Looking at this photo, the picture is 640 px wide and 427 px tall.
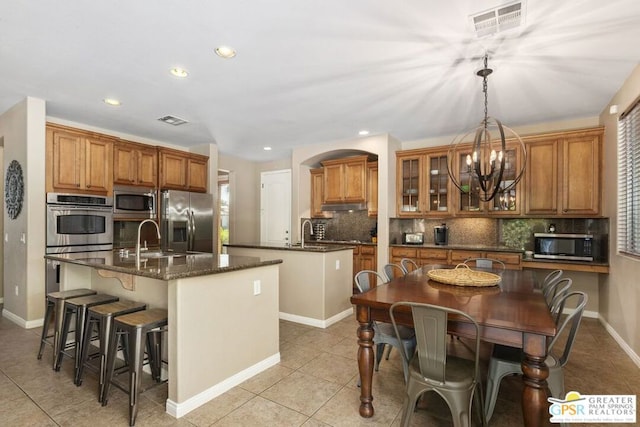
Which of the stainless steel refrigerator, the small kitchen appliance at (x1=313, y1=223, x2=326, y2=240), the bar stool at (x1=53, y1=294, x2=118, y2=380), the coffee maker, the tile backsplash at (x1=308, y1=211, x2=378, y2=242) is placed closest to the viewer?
the bar stool at (x1=53, y1=294, x2=118, y2=380)

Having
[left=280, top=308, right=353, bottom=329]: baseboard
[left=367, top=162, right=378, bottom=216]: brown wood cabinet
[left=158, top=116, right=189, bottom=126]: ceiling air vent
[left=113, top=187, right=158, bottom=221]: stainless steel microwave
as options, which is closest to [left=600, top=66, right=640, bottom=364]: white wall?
[left=280, top=308, right=353, bottom=329]: baseboard

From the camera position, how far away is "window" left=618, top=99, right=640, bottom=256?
124 inches

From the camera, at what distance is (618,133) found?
11.8 feet

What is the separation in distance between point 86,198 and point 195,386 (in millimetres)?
3262

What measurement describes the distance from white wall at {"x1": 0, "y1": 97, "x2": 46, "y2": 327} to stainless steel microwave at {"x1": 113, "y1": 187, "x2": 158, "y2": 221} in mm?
865

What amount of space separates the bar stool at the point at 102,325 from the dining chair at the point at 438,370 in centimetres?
204

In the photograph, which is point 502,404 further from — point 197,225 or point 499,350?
point 197,225

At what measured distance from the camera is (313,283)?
13.3 feet

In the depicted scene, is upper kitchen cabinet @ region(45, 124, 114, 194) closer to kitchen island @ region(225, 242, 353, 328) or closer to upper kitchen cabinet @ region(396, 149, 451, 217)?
kitchen island @ region(225, 242, 353, 328)

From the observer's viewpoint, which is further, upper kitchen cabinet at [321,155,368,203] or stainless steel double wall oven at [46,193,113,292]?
upper kitchen cabinet at [321,155,368,203]

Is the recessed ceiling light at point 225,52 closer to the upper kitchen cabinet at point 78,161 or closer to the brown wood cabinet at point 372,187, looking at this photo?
the upper kitchen cabinet at point 78,161

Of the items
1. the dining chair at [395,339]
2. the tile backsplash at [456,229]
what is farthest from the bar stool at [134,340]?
the tile backsplash at [456,229]

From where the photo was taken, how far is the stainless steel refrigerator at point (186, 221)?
5090mm

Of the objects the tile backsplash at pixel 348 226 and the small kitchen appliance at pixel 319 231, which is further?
the small kitchen appliance at pixel 319 231
